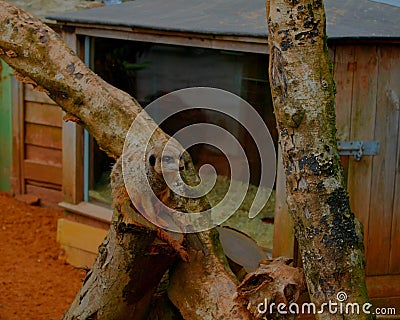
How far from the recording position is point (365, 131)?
3939 millimetres

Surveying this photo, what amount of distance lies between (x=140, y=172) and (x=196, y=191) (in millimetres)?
240

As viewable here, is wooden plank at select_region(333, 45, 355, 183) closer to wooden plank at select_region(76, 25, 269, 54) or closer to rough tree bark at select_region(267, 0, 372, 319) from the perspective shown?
Result: wooden plank at select_region(76, 25, 269, 54)

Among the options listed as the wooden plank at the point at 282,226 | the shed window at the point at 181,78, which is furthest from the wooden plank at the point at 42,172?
the wooden plank at the point at 282,226

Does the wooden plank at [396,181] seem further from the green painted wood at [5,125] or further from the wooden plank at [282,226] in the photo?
the green painted wood at [5,125]

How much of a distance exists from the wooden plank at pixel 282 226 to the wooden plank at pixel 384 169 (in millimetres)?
425

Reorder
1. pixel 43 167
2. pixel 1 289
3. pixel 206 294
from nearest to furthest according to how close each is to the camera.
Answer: pixel 206 294
pixel 1 289
pixel 43 167

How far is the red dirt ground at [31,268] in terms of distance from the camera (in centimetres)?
464

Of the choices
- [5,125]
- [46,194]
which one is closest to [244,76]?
[46,194]

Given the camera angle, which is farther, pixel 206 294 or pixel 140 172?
pixel 206 294

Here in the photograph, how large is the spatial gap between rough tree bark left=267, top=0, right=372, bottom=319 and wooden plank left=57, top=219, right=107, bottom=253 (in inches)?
120

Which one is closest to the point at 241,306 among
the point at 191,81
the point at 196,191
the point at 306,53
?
the point at 196,191

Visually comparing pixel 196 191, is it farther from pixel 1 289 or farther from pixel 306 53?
pixel 1 289

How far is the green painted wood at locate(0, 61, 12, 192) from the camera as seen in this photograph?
6418 mm

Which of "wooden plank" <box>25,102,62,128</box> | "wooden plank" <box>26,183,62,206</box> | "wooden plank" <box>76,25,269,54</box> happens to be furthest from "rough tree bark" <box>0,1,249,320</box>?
"wooden plank" <box>26,183,62,206</box>
